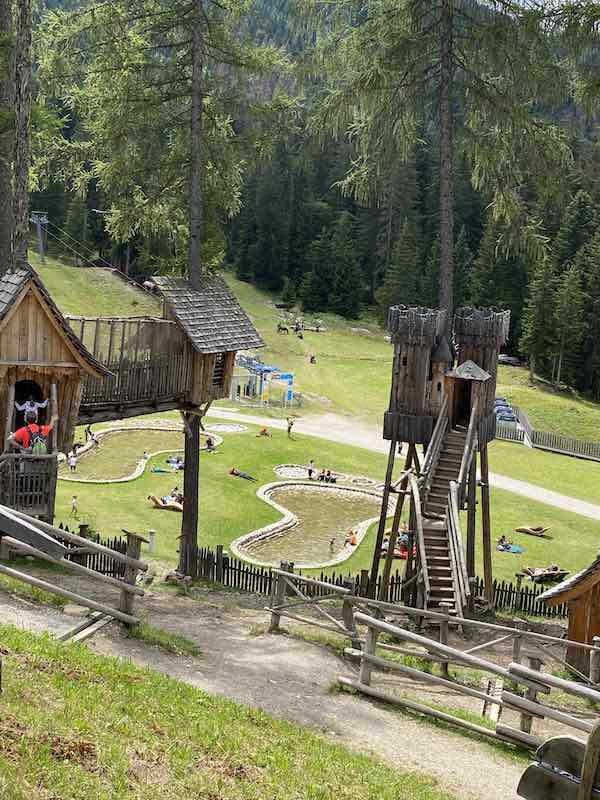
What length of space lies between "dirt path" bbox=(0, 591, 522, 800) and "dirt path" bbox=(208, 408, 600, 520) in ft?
84.0

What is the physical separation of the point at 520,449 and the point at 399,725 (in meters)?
41.3

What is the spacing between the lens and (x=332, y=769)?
9.39m

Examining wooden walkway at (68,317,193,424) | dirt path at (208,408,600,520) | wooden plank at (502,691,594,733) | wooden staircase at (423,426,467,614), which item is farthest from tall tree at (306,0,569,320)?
dirt path at (208,408,600,520)

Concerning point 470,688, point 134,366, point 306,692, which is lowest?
point 306,692

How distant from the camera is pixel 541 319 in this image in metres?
70.5

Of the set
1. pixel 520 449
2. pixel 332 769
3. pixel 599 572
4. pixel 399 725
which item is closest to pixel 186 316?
pixel 599 572

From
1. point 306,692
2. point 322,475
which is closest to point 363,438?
point 322,475

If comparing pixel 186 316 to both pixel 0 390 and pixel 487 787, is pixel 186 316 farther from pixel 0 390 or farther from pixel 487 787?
pixel 487 787

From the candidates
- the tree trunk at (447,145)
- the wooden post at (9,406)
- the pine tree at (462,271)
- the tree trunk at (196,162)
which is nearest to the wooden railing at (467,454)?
the tree trunk at (447,145)

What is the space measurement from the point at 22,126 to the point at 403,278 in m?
68.6

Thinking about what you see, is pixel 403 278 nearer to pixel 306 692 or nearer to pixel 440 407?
pixel 440 407

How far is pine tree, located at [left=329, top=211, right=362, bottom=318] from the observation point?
302ft

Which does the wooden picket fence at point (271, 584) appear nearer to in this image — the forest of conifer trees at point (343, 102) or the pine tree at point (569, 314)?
the forest of conifer trees at point (343, 102)

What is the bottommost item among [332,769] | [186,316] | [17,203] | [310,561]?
[310,561]
